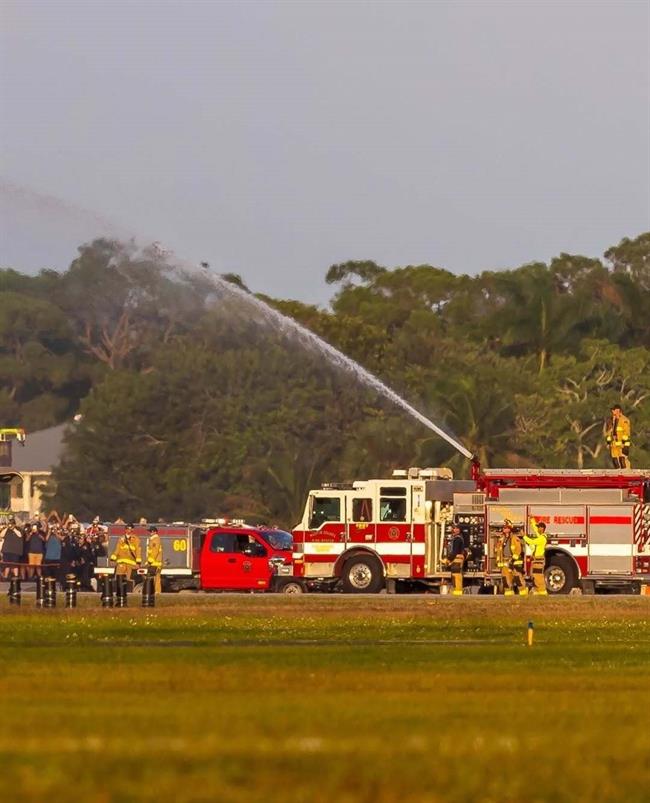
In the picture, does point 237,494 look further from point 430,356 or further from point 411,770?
point 411,770

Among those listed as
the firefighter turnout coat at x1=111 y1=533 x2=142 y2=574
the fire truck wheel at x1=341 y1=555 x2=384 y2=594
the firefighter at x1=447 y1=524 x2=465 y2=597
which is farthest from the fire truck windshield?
the firefighter at x1=447 y1=524 x2=465 y2=597

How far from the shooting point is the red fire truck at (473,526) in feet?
175

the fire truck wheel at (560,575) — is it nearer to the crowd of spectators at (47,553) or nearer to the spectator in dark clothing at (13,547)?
the crowd of spectators at (47,553)

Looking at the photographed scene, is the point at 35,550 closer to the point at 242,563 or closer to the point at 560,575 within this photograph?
the point at 242,563

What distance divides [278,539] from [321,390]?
5199cm

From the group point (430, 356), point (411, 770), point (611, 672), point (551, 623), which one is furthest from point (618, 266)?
point (411, 770)

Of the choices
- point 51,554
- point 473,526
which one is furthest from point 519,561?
point 51,554

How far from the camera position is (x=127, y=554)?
2127 inches

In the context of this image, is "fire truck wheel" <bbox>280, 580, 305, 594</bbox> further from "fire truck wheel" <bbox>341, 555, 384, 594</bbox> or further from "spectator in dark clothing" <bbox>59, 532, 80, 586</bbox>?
"spectator in dark clothing" <bbox>59, 532, 80, 586</bbox>

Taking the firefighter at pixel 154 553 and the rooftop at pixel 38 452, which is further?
the rooftop at pixel 38 452

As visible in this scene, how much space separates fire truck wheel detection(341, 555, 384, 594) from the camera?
55469mm

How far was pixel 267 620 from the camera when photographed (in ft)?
137

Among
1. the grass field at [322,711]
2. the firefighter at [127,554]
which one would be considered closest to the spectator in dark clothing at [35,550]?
the firefighter at [127,554]

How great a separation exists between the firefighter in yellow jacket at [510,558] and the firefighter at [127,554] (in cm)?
870
